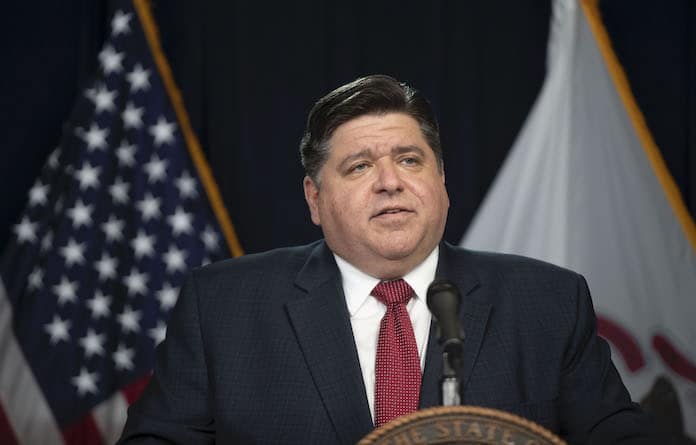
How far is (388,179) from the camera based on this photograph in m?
2.21

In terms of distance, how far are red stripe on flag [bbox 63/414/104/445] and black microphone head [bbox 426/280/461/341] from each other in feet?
8.10

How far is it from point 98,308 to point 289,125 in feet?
4.12

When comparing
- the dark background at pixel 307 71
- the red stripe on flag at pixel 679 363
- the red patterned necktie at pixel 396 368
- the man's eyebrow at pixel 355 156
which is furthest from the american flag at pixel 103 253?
the red stripe on flag at pixel 679 363

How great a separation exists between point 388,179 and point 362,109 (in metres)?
0.22

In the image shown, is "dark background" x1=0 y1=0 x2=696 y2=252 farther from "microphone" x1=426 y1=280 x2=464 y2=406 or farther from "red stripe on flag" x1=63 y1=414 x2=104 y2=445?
"microphone" x1=426 y1=280 x2=464 y2=406

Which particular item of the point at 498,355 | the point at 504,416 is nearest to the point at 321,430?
the point at 498,355

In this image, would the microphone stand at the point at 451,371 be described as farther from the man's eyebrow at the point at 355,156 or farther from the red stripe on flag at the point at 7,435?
the red stripe on flag at the point at 7,435

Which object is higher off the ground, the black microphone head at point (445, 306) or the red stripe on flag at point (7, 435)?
the black microphone head at point (445, 306)

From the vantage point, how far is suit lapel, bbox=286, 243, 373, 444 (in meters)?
2.07

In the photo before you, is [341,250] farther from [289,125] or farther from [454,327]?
[289,125]

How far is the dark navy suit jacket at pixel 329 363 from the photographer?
2.10 meters

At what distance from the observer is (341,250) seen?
2.36m

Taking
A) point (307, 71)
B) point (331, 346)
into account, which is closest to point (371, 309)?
point (331, 346)

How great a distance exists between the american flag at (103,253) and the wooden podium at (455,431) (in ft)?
7.89
